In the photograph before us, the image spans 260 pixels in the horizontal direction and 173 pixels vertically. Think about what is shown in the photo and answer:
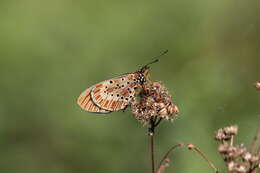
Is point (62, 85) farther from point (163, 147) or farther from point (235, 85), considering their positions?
point (235, 85)

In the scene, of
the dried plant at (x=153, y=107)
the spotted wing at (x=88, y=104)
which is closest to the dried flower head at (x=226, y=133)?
the dried plant at (x=153, y=107)

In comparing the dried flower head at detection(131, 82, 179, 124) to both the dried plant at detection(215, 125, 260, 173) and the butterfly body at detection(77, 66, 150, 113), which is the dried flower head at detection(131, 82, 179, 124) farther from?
the dried plant at detection(215, 125, 260, 173)

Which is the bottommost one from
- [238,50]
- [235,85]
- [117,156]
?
[117,156]

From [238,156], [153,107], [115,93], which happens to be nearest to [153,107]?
[153,107]

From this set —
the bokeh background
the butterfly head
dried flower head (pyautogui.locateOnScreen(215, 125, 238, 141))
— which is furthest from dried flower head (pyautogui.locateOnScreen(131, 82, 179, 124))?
the bokeh background

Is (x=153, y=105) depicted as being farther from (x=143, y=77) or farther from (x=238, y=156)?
(x=238, y=156)

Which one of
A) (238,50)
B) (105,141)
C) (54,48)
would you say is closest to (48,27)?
(54,48)
